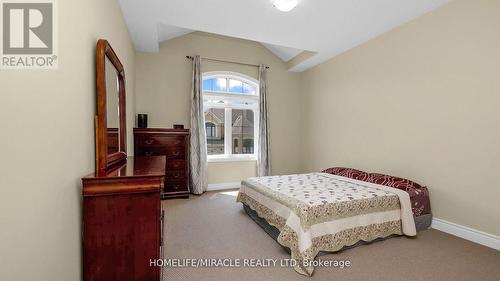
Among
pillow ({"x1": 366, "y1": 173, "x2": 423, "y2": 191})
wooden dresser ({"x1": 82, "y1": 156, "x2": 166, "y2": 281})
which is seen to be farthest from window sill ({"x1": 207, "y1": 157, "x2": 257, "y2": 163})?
wooden dresser ({"x1": 82, "y1": 156, "x2": 166, "y2": 281})

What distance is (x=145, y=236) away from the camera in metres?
1.40

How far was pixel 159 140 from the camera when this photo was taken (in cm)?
390

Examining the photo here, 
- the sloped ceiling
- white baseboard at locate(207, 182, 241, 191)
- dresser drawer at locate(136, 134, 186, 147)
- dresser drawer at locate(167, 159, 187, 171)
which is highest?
the sloped ceiling

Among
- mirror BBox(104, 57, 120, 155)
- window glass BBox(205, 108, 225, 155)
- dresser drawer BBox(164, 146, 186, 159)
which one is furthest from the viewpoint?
window glass BBox(205, 108, 225, 155)

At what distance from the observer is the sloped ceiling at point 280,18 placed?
108 inches

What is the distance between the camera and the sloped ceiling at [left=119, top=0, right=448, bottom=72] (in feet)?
9.01

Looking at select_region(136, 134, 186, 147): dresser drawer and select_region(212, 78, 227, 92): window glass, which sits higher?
select_region(212, 78, 227, 92): window glass

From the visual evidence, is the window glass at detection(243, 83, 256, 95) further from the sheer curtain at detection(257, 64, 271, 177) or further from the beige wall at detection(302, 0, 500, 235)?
the beige wall at detection(302, 0, 500, 235)

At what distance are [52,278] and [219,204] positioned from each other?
2790 mm

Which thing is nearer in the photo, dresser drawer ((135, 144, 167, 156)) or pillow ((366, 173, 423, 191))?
pillow ((366, 173, 423, 191))

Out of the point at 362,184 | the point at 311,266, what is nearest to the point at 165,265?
the point at 311,266

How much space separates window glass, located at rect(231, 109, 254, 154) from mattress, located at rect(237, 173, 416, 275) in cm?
228

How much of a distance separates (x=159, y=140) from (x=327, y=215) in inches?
116

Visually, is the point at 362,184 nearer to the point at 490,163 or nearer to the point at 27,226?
the point at 490,163
